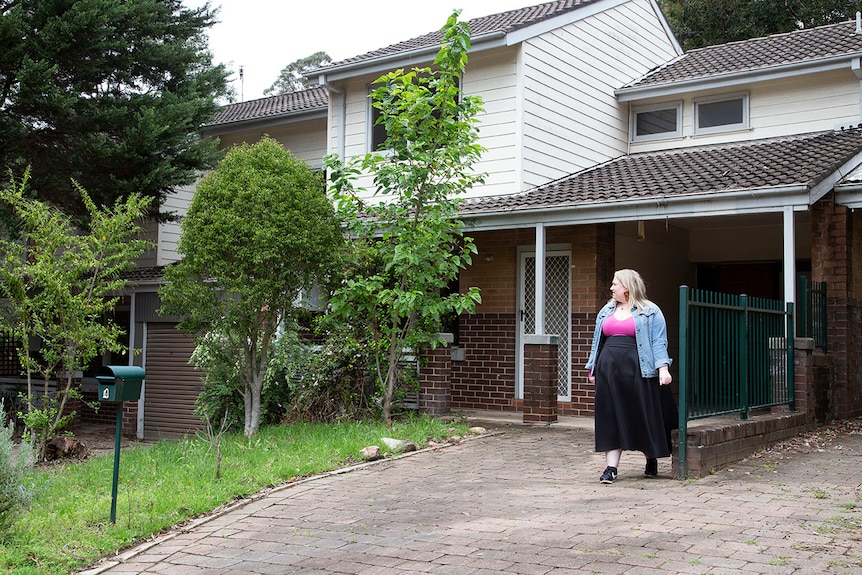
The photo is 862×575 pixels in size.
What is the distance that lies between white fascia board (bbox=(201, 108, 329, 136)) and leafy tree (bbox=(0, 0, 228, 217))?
5.49ft

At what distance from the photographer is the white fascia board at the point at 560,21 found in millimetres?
14102

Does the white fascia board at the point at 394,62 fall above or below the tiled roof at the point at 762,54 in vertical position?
below

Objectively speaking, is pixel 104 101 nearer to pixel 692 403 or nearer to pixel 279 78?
pixel 692 403

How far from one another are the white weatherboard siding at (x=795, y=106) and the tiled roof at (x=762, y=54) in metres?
0.36

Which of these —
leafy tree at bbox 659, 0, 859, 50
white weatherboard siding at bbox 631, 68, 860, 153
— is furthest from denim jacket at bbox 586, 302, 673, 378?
leafy tree at bbox 659, 0, 859, 50

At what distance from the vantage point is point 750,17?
2650 centimetres

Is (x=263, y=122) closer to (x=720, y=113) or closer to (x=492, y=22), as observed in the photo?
(x=492, y=22)

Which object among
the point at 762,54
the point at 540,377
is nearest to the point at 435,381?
the point at 540,377

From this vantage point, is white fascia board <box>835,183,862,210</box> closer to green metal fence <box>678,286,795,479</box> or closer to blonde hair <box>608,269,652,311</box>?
green metal fence <box>678,286,795,479</box>

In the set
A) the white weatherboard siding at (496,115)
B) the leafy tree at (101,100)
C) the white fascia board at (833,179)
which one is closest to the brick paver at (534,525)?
the white fascia board at (833,179)

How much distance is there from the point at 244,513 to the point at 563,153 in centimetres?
963

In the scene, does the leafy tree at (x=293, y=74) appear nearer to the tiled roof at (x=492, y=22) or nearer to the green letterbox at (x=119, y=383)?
the tiled roof at (x=492, y=22)

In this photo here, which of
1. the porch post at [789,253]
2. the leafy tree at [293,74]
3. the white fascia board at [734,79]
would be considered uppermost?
the leafy tree at [293,74]

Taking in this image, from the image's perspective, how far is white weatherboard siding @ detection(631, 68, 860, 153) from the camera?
1455 centimetres
